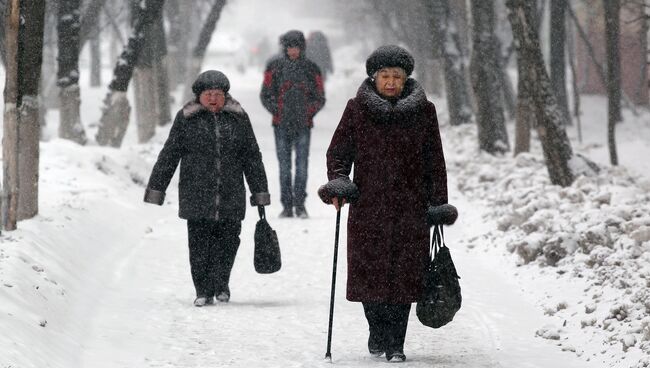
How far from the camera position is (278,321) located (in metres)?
8.69

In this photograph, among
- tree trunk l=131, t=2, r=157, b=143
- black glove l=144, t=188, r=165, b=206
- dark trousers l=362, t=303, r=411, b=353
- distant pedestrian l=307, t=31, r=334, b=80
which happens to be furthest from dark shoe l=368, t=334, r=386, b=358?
distant pedestrian l=307, t=31, r=334, b=80

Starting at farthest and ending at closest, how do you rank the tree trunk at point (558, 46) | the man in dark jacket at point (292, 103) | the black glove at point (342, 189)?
the tree trunk at point (558, 46)
the man in dark jacket at point (292, 103)
the black glove at point (342, 189)

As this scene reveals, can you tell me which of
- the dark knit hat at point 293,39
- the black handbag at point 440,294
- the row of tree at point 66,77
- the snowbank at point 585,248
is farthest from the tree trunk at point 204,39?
the black handbag at point 440,294

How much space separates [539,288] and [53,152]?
829cm

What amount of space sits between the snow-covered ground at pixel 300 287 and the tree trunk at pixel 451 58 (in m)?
10.2

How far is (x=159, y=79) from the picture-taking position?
2533 centimetres

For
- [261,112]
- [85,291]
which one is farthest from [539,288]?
[261,112]

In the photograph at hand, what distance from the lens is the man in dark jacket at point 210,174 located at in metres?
9.09

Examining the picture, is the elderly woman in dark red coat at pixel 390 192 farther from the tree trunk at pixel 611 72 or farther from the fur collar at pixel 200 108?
the tree trunk at pixel 611 72

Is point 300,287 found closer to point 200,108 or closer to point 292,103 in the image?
point 200,108

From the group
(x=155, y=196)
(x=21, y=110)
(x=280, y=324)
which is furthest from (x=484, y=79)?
(x=280, y=324)

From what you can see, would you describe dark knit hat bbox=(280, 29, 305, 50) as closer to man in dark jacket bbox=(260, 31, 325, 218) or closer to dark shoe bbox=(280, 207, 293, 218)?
man in dark jacket bbox=(260, 31, 325, 218)

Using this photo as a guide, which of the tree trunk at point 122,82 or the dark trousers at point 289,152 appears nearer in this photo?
the dark trousers at point 289,152

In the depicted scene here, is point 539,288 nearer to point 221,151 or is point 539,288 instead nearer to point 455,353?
point 455,353
